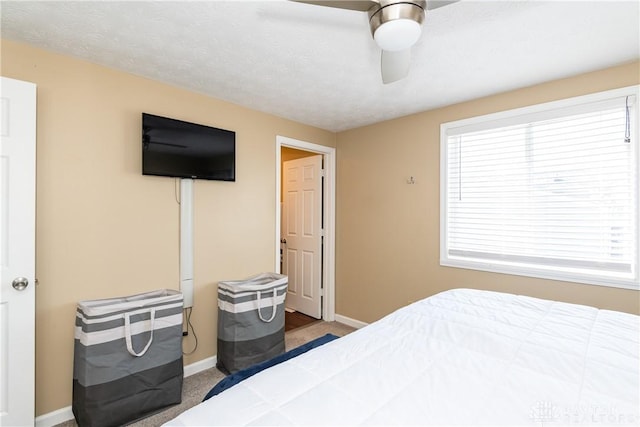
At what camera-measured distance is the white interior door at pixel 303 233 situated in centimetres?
→ 402

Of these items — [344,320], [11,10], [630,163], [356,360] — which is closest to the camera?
[356,360]

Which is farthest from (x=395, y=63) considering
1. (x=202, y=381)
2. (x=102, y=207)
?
(x=202, y=381)

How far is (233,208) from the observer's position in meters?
2.96

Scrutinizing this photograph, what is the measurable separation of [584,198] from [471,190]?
803 millimetres

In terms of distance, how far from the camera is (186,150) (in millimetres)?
2525

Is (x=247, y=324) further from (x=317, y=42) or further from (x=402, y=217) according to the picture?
(x=317, y=42)

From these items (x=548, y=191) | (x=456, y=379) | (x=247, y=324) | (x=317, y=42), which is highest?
(x=317, y=42)

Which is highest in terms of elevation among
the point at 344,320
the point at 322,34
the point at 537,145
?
the point at 322,34

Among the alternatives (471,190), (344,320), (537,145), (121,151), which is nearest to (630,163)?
(537,145)

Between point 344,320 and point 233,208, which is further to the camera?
point 344,320

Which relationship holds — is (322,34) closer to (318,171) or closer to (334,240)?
(318,171)

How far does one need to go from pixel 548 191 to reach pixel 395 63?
5.78ft

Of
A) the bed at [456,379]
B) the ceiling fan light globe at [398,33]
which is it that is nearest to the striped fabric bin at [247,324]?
the bed at [456,379]

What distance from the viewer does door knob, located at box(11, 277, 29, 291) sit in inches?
70.6
